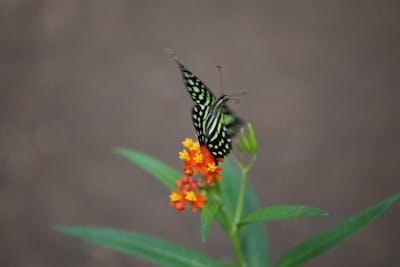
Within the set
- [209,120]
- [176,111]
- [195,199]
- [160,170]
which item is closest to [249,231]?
[160,170]

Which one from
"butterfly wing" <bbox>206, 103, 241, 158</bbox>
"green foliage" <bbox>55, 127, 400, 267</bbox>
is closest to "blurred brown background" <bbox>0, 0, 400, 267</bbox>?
"green foliage" <bbox>55, 127, 400, 267</bbox>

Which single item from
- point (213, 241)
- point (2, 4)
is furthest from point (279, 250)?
point (2, 4)

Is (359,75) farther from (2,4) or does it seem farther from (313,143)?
(2,4)

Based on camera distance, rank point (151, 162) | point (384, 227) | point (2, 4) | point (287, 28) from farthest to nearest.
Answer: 1. point (2, 4)
2. point (287, 28)
3. point (384, 227)
4. point (151, 162)

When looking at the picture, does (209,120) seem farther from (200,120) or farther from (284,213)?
(284,213)

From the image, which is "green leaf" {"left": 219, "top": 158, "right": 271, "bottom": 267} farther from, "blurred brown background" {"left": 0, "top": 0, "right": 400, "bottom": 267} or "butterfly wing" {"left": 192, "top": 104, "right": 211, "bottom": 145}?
"blurred brown background" {"left": 0, "top": 0, "right": 400, "bottom": 267}

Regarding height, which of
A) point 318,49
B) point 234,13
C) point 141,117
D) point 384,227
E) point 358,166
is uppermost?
point 234,13
